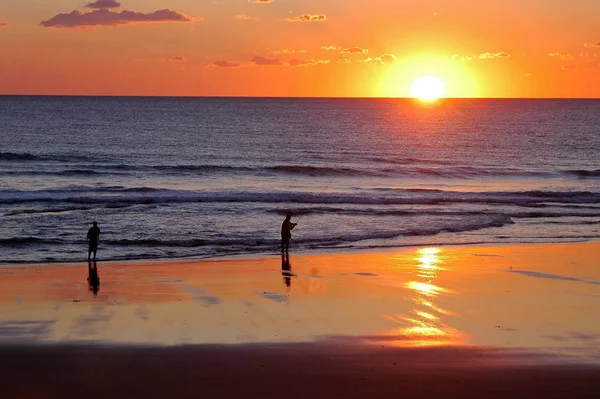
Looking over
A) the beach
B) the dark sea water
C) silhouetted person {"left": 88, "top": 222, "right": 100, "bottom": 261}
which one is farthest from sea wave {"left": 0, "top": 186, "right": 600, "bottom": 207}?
the beach

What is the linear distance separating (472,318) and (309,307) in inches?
128

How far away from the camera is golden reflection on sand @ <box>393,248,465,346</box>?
44.8ft

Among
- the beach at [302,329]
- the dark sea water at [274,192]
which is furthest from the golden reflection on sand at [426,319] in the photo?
the dark sea water at [274,192]

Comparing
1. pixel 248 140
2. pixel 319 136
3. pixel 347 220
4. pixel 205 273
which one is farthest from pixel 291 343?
pixel 319 136

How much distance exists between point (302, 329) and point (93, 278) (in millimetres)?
7369

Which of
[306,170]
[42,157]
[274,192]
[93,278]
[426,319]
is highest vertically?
[42,157]

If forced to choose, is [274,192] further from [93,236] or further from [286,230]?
[93,236]

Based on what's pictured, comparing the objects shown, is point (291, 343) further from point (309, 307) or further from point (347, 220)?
point (347, 220)

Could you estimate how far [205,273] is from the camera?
795 inches

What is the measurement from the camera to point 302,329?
46.9ft

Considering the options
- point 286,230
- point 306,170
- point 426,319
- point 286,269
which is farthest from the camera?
point 306,170

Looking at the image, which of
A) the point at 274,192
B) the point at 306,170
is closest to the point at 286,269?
the point at 274,192

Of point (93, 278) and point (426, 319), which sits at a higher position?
point (93, 278)

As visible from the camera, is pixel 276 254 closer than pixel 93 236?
No
